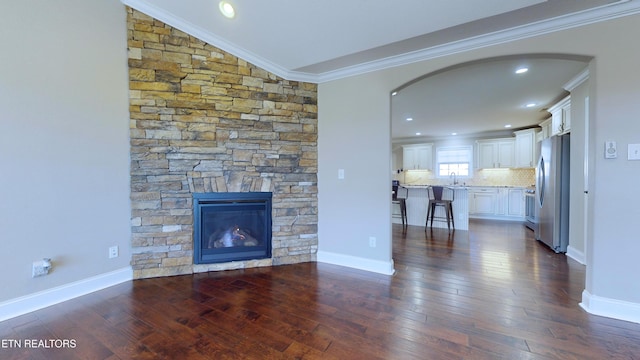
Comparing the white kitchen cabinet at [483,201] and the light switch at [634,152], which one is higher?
the light switch at [634,152]

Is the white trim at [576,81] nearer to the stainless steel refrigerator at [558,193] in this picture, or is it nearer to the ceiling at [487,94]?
the ceiling at [487,94]

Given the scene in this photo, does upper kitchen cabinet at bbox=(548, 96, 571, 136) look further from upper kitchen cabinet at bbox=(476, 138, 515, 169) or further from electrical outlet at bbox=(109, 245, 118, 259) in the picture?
electrical outlet at bbox=(109, 245, 118, 259)

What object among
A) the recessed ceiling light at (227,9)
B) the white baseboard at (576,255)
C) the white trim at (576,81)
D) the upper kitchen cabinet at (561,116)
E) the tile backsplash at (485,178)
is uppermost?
the recessed ceiling light at (227,9)

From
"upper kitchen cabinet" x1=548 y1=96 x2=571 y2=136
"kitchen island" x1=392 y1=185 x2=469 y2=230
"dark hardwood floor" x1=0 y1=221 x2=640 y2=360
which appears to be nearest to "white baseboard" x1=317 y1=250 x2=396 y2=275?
"dark hardwood floor" x1=0 y1=221 x2=640 y2=360

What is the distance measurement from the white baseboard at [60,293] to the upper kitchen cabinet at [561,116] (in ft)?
20.3

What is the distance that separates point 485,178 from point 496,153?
79cm

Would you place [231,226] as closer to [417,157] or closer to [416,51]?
Result: [416,51]

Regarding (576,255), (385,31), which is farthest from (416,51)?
(576,255)

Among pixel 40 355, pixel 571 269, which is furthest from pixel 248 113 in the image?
pixel 571 269

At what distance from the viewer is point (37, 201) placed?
2.16 meters

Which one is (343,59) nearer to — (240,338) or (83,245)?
(240,338)

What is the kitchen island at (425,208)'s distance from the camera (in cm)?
555

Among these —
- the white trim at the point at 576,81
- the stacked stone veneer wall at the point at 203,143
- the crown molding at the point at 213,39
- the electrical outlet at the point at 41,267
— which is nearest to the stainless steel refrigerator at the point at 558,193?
the white trim at the point at 576,81

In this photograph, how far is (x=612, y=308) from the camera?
204 centimetres
